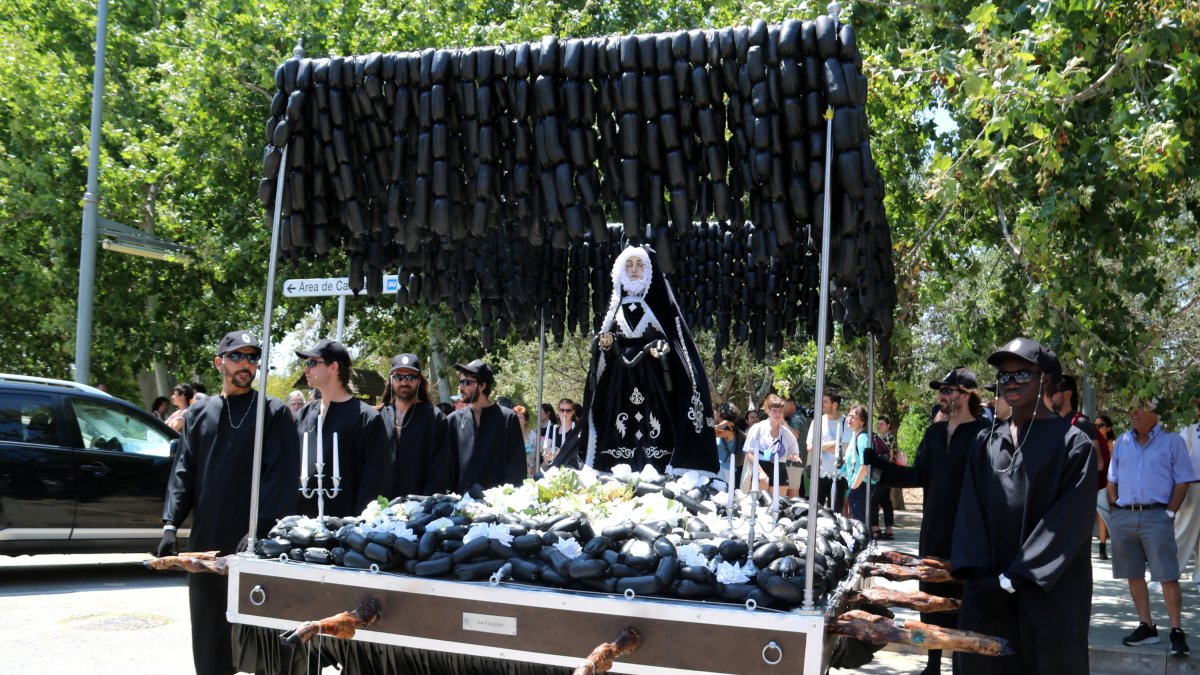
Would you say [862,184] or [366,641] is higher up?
[862,184]

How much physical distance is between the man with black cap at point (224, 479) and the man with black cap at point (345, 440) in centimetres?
33

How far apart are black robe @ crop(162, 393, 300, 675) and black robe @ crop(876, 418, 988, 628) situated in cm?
387

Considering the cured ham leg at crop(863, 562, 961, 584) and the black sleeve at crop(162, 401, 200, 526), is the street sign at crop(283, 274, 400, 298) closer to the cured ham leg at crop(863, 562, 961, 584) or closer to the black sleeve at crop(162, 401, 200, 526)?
the black sleeve at crop(162, 401, 200, 526)

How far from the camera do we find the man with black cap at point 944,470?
6.75 metres

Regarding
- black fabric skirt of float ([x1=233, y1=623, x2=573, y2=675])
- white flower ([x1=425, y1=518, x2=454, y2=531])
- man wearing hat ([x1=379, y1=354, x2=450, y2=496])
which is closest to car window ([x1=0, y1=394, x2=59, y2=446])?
man wearing hat ([x1=379, y1=354, x2=450, y2=496])

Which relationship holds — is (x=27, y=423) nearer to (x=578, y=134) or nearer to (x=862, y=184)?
(x=578, y=134)

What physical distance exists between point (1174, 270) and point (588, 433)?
16426 mm

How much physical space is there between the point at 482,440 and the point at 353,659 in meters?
3.09

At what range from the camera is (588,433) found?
7695 mm

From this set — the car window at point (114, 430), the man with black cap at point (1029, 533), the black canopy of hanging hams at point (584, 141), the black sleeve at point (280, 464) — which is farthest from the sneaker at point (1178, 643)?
the car window at point (114, 430)

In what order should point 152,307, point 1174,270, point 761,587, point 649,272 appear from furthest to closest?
point 152,307, point 1174,270, point 649,272, point 761,587

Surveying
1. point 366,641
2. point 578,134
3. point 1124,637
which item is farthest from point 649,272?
point 1124,637

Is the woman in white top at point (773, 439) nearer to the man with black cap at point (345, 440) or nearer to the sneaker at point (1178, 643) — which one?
the sneaker at point (1178, 643)

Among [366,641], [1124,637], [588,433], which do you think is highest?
[588,433]
